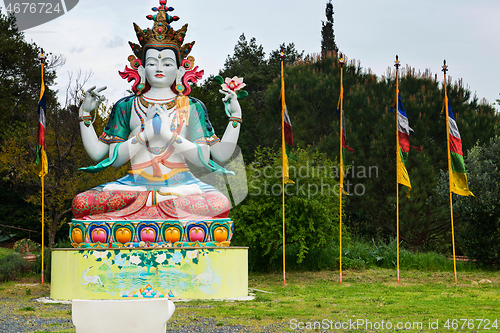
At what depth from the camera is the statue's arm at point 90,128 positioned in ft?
36.2

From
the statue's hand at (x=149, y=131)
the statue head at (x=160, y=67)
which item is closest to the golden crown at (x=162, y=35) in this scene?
the statue head at (x=160, y=67)

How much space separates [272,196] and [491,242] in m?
6.18

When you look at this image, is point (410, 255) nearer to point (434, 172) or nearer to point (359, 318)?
point (434, 172)

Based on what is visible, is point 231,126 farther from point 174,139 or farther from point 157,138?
point 157,138

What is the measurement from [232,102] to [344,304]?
4.43 metres

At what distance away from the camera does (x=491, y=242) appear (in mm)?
15430

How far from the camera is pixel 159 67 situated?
1145 centimetres

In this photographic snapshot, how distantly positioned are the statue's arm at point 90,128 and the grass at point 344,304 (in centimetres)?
295

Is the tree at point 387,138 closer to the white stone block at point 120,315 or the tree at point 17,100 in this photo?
the tree at point 17,100

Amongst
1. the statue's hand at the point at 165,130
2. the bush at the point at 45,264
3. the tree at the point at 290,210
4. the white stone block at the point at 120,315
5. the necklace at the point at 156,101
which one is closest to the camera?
the white stone block at the point at 120,315

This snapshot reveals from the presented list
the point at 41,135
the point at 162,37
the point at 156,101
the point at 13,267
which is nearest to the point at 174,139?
the point at 156,101

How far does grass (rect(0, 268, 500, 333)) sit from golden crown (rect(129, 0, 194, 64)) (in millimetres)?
5257

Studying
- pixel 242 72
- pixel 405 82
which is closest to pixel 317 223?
pixel 405 82

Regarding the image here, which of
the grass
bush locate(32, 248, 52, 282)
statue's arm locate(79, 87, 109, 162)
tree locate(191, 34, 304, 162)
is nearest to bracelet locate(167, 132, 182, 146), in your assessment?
statue's arm locate(79, 87, 109, 162)
